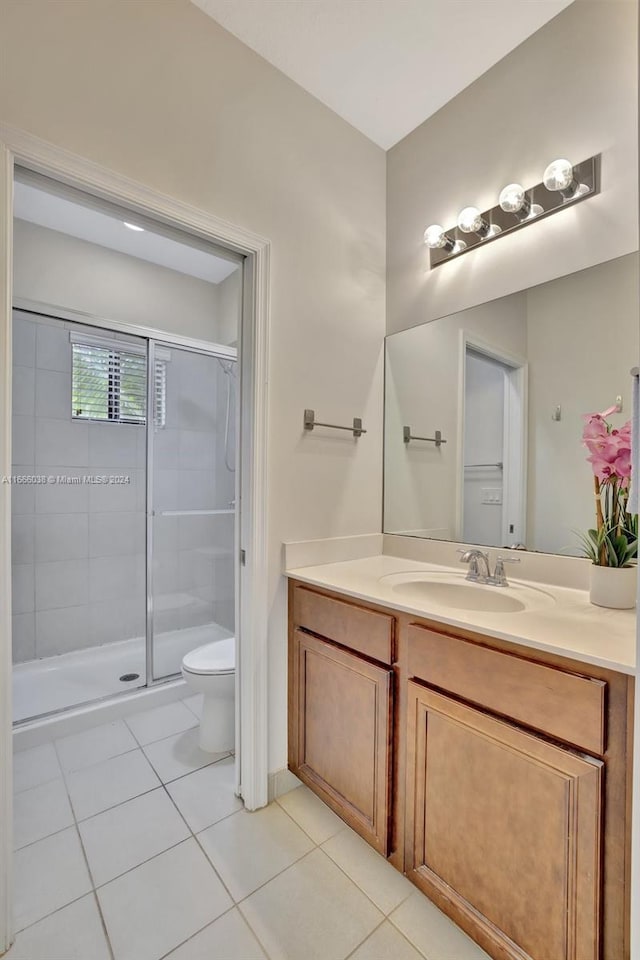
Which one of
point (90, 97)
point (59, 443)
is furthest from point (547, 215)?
point (59, 443)

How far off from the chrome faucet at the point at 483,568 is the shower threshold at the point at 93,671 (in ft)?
6.01

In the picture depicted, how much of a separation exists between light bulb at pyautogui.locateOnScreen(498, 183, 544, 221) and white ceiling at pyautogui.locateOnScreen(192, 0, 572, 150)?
0.52m

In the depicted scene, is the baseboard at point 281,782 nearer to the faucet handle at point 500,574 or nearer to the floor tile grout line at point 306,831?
the floor tile grout line at point 306,831

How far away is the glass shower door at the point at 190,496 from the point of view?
8.92ft

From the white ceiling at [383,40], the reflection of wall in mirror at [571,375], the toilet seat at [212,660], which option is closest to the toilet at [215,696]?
the toilet seat at [212,660]

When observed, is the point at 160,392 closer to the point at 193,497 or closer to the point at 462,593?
the point at 193,497

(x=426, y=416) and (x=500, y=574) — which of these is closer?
(x=500, y=574)

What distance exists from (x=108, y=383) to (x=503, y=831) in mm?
2777

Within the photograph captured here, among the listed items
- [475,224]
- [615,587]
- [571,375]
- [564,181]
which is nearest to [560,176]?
[564,181]

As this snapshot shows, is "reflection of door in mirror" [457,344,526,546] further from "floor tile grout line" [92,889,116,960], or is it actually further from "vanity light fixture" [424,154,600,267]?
"floor tile grout line" [92,889,116,960]

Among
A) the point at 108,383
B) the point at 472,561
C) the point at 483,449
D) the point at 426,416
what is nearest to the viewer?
the point at 472,561

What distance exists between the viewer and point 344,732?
1.42 meters

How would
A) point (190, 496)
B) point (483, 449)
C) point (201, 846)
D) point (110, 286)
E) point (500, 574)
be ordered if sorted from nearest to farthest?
1. point (201, 846)
2. point (500, 574)
3. point (483, 449)
4. point (110, 286)
5. point (190, 496)

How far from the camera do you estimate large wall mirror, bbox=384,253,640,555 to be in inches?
54.1
